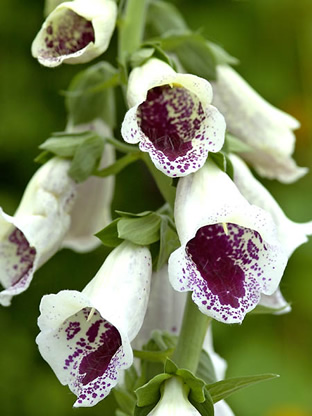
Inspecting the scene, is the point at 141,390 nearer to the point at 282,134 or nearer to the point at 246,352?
the point at 282,134

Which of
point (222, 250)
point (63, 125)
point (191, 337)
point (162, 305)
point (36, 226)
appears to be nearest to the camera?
point (222, 250)

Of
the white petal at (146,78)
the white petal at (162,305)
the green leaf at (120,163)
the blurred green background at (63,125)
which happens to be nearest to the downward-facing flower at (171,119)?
the white petal at (146,78)

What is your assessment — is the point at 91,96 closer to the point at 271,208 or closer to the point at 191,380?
the point at 271,208

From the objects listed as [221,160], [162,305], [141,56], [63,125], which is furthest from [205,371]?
[63,125]

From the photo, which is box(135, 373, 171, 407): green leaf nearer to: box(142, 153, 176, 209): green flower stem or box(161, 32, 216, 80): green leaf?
box(142, 153, 176, 209): green flower stem

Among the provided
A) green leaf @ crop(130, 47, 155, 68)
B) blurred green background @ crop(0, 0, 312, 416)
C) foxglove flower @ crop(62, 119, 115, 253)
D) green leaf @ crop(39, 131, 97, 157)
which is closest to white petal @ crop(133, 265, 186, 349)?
foxglove flower @ crop(62, 119, 115, 253)

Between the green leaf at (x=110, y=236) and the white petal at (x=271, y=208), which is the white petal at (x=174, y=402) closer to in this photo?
the green leaf at (x=110, y=236)
